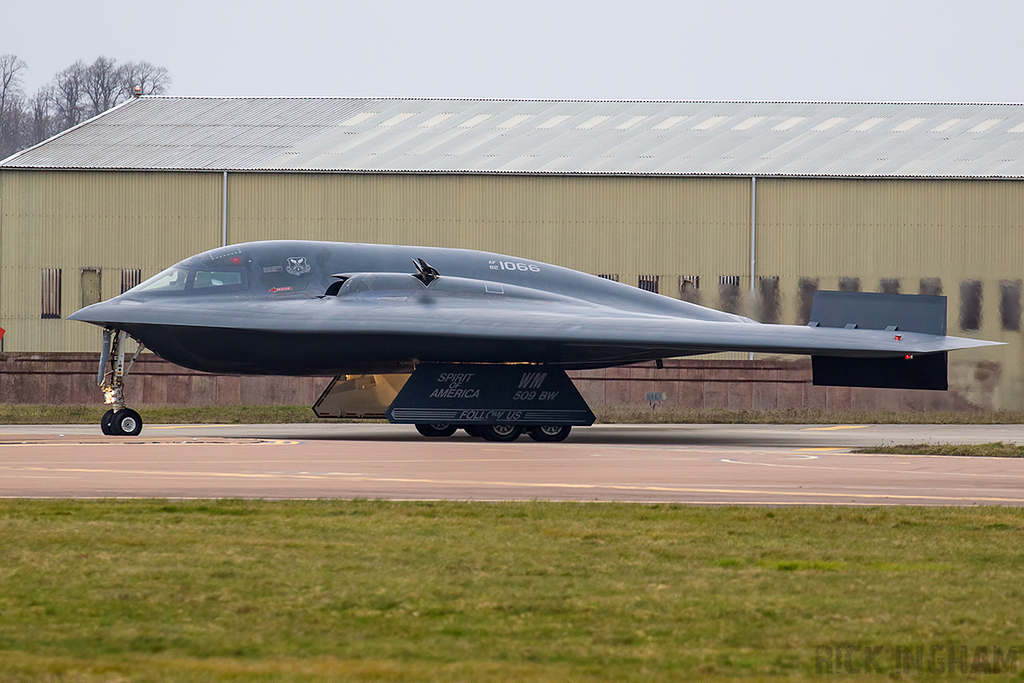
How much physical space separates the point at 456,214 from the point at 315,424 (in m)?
10.9

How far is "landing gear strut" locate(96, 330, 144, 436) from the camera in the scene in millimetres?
23266

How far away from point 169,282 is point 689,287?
18.4m

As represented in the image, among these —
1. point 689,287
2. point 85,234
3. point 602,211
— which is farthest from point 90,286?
point 689,287

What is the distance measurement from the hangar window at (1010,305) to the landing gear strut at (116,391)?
25.6 m

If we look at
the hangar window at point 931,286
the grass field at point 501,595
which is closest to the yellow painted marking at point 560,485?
the grass field at point 501,595

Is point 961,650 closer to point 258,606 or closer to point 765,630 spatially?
point 765,630

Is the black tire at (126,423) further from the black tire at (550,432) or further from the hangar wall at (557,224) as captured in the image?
the hangar wall at (557,224)

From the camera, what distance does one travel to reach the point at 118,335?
24.0 m

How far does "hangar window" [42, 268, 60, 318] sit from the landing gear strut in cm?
1543

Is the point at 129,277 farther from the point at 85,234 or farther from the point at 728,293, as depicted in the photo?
the point at 728,293

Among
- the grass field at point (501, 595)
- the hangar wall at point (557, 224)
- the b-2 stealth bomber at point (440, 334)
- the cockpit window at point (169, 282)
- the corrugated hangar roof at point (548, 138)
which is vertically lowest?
the grass field at point (501, 595)

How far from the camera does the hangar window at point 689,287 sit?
36750 millimetres

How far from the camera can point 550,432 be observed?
23.5 m

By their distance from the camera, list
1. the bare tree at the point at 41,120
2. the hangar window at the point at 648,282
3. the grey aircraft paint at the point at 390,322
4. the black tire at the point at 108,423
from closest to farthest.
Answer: the grey aircraft paint at the point at 390,322
the black tire at the point at 108,423
the hangar window at the point at 648,282
the bare tree at the point at 41,120
